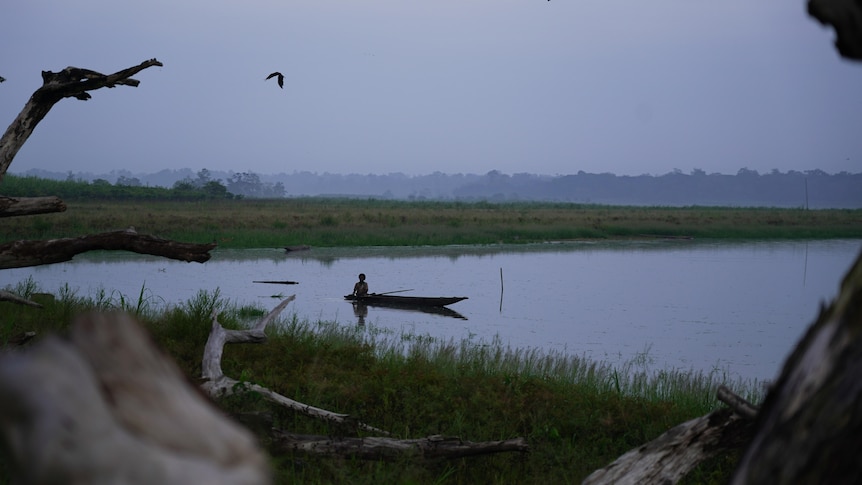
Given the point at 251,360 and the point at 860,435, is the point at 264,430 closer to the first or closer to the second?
the point at 251,360

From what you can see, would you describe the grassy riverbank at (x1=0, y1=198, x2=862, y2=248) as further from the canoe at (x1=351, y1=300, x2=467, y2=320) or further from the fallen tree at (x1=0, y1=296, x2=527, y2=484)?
the fallen tree at (x1=0, y1=296, x2=527, y2=484)

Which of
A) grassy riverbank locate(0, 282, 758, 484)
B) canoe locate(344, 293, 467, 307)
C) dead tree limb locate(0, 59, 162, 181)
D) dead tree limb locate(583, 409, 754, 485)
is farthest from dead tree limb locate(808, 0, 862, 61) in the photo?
canoe locate(344, 293, 467, 307)

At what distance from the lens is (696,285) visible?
30.3 meters

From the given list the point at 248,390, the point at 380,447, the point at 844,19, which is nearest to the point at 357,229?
the point at 248,390

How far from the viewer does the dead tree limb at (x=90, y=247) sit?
7738 millimetres

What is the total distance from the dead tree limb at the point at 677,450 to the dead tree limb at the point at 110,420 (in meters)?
3.63

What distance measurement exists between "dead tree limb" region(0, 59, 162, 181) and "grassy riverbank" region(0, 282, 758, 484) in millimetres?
2422

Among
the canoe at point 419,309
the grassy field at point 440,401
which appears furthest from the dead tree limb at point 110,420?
the canoe at point 419,309

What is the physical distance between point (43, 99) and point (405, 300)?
15.7 metres

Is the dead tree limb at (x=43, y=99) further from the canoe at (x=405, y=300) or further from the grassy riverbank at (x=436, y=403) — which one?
the canoe at (x=405, y=300)

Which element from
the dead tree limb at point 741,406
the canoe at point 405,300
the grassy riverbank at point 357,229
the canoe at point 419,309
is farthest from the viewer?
the grassy riverbank at point 357,229

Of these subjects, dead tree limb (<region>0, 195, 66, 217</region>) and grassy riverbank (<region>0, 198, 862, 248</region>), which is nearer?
dead tree limb (<region>0, 195, 66, 217</region>)

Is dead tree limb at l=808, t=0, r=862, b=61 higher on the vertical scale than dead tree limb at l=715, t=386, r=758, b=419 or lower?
higher

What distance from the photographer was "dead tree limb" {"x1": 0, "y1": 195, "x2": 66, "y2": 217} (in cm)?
807
